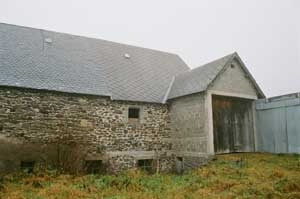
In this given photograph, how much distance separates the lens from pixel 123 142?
13250 mm

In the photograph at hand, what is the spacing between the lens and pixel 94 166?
1252 centimetres

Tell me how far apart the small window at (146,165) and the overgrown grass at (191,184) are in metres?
2.25

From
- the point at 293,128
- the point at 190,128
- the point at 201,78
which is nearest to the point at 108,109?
the point at 190,128

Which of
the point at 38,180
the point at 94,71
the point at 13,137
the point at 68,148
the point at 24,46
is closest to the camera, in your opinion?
the point at 38,180

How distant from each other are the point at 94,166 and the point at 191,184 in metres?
5.22

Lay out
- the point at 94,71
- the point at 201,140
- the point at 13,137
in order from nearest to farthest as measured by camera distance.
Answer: the point at 13,137 → the point at 201,140 → the point at 94,71

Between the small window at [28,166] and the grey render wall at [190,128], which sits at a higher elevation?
the grey render wall at [190,128]

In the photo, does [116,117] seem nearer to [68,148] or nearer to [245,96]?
[68,148]

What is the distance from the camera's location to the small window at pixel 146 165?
13.7 metres

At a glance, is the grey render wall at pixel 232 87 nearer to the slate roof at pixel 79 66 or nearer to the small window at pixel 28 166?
the slate roof at pixel 79 66

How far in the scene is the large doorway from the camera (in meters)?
13.3

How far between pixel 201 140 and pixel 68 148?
615 cm

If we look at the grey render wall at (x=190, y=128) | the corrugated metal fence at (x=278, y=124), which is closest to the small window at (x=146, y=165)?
the grey render wall at (x=190, y=128)

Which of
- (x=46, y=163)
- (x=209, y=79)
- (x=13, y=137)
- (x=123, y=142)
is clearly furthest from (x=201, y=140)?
(x=13, y=137)
